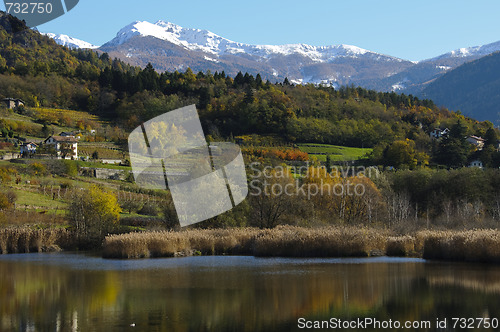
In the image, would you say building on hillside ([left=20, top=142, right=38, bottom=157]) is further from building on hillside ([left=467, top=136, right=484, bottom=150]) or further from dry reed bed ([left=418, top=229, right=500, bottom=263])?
building on hillside ([left=467, top=136, right=484, bottom=150])

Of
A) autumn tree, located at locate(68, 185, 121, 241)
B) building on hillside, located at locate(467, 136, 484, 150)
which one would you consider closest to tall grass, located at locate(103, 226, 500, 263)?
autumn tree, located at locate(68, 185, 121, 241)

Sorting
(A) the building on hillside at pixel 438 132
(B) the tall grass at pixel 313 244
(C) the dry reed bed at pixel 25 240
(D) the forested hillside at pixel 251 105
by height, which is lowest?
(C) the dry reed bed at pixel 25 240

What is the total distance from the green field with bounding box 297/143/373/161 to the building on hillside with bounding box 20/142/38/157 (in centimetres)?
3887

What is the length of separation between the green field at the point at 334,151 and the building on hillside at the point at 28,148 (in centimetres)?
3887

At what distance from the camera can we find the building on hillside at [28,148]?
8018 centimetres

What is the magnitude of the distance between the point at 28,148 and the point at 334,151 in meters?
44.5

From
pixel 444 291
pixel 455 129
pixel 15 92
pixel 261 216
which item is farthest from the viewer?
pixel 15 92

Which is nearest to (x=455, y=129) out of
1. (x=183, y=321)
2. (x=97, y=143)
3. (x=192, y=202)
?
(x=97, y=143)

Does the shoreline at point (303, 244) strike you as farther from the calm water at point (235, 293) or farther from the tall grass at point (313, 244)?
the calm water at point (235, 293)

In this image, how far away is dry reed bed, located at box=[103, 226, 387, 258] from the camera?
30.4m

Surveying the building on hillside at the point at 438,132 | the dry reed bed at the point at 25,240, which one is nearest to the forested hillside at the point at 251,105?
the building on hillside at the point at 438,132

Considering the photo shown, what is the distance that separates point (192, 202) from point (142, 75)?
81.0m

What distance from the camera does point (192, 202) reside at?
3941cm

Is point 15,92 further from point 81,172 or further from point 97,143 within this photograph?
point 81,172
